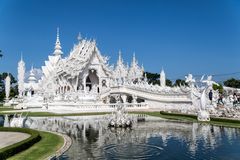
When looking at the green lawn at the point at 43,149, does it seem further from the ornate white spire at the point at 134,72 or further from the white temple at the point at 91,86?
the ornate white spire at the point at 134,72

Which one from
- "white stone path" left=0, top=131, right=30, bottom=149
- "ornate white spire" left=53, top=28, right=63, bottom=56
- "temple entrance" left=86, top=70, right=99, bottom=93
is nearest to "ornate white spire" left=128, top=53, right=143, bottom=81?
"temple entrance" left=86, top=70, right=99, bottom=93

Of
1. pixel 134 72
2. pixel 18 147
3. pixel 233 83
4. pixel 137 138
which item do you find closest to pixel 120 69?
pixel 134 72

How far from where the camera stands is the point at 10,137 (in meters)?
14.9

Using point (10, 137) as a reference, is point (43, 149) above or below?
below

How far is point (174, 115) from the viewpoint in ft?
90.8

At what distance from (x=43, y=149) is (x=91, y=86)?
4553cm

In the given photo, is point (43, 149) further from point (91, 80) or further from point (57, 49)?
point (57, 49)

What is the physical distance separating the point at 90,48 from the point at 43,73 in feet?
46.0

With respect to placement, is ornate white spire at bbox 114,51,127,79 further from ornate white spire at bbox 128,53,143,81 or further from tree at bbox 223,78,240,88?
tree at bbox 223,78,240,88

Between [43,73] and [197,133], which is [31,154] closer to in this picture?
[197,133]

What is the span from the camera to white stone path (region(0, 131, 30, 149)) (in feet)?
44.1

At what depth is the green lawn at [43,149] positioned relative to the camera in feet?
35.8

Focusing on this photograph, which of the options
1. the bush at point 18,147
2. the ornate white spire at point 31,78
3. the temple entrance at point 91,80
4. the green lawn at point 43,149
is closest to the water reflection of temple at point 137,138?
the green lawn at point 43,149

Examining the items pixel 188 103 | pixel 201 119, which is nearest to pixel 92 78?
pixel 188 103
